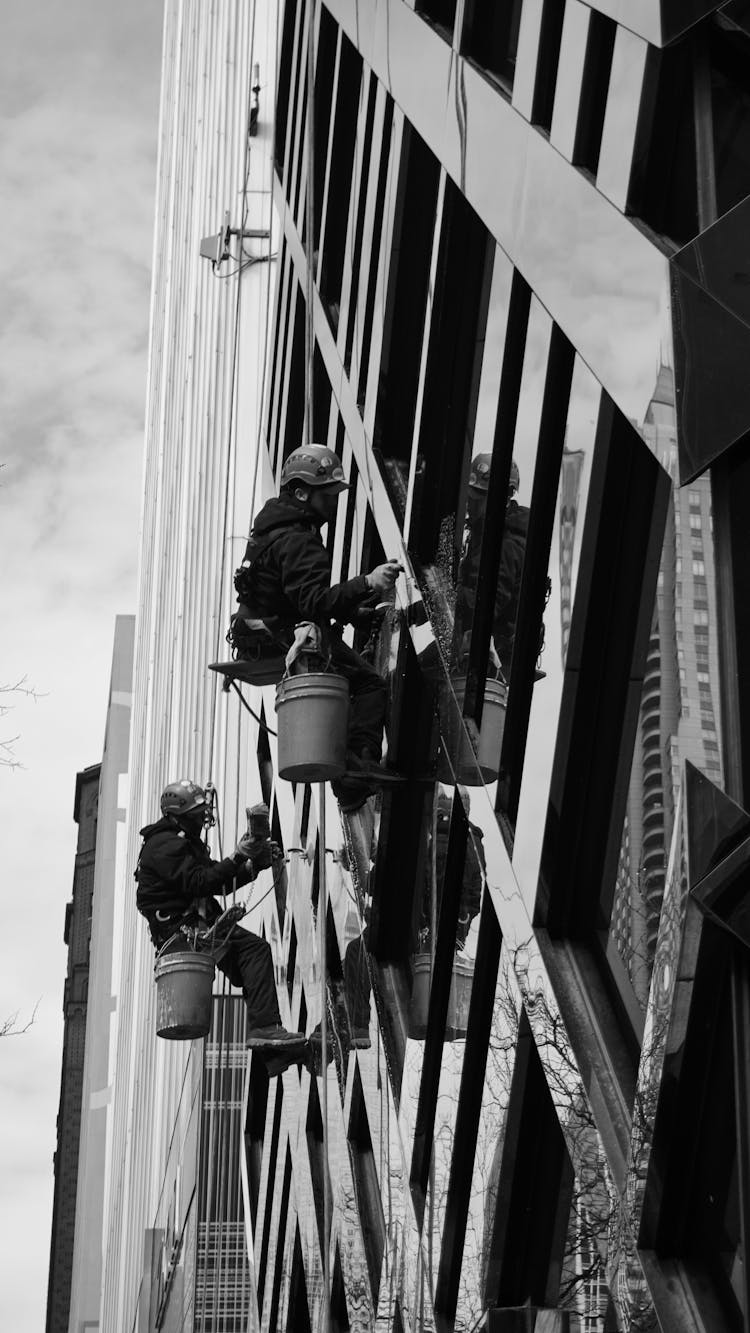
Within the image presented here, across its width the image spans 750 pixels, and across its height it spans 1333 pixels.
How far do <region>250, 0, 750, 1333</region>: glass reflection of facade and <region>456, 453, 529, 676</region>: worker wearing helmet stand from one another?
26 mm

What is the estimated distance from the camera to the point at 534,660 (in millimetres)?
7809

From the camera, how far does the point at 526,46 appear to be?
8039mm

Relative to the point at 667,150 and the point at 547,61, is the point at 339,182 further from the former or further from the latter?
the point at 667,150

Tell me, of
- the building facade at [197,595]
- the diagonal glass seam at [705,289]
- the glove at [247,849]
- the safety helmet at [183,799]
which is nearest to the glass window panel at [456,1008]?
the glove at [247,849]

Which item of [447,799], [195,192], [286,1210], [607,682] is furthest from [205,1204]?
[195,192]

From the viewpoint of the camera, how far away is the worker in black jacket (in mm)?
12688

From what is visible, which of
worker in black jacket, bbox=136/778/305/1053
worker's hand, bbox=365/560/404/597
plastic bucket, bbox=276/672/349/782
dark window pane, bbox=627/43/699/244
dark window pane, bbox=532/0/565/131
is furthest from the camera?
worker in black jacket, bbox=136/778/305/1053

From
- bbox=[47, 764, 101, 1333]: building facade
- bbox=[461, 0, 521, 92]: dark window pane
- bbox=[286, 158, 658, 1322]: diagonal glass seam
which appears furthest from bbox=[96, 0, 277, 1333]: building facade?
bbox=[47, 764, 101, 1333]: building facade

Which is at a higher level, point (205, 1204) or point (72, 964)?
point (72, 964)

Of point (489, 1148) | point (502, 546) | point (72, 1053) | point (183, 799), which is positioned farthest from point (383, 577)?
point (72, 1053)

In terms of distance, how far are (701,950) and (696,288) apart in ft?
6.76

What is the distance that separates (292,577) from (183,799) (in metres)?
3.68

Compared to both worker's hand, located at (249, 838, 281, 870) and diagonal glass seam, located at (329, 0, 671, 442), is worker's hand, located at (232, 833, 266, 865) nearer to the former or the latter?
worker's hand, located at (249, 838, 281, 870)

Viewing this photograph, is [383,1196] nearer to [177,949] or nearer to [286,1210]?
[177,949]
